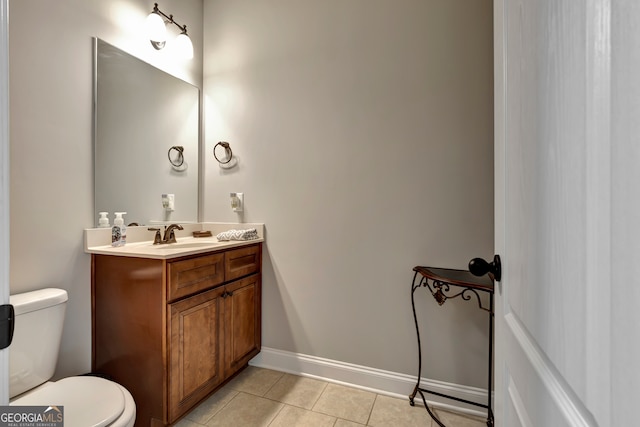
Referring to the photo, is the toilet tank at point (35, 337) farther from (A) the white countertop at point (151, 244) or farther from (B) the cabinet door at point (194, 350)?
(B) the cabinet door at point (194, 350)

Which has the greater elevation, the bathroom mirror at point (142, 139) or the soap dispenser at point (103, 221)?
the bathroom mirror at point (142, 139)

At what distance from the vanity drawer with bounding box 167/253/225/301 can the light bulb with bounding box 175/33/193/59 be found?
1489 mm

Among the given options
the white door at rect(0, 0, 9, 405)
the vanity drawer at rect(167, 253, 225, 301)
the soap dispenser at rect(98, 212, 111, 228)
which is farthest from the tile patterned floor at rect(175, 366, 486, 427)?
the white door at rect(0, 0, 9, 405)

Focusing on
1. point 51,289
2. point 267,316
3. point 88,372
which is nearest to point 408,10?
point 267,316

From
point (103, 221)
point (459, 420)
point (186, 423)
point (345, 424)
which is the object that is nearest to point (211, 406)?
point (186, 423)

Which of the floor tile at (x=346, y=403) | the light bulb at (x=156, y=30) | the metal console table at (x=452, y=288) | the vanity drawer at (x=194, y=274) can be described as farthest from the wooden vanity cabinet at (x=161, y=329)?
the light bulb at (x=156, y=30)

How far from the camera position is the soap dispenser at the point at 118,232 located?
5.53 ft

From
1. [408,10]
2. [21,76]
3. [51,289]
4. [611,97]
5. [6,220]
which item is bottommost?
[51,289]

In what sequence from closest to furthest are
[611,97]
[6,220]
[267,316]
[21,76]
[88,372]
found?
[611,97], [6,220], [21,76], [88,372], [267,316]

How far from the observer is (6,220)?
466 millimetres

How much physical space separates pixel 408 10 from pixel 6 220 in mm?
2127

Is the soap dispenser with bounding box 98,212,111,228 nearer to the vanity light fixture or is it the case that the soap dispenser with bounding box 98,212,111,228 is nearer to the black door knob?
the vanity light fixture

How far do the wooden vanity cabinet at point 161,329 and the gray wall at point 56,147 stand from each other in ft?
0.40

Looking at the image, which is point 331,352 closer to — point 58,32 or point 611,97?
point 611,97
